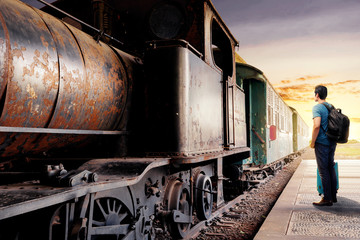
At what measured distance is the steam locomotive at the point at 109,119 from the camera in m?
2.04

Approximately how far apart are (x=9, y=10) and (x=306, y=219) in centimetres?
422

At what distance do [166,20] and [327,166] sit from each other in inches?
130

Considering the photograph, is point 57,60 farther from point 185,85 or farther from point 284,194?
point 284,194

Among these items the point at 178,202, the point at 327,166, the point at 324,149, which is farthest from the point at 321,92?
the point at 178,202

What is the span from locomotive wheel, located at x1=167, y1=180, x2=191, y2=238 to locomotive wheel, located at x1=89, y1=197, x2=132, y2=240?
830 millimetres

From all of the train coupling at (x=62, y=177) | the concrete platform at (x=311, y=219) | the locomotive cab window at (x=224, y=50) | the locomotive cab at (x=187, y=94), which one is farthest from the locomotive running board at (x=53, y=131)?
the locomotive cab window at (x=224, y=50)

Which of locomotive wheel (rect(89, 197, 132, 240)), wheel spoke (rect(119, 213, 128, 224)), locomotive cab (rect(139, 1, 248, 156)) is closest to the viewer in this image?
locomotive wheel (rect(89, 197, 132, 240))

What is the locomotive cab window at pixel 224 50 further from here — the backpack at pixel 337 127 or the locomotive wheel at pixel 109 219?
the locomotive wheel at pixel 109 219

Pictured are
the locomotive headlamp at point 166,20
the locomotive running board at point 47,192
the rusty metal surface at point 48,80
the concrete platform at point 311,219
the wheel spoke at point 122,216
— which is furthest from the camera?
the locomotive headlamp at point 166,20

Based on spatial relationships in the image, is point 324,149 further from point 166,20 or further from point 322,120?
point 166,20

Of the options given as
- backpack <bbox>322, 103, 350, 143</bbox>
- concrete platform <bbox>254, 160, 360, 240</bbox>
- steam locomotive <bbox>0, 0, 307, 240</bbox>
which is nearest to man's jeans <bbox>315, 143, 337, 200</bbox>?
backpack <bbox>322, 103, 350, 143</bbox>

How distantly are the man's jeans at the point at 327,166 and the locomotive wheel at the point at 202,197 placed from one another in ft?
6.00

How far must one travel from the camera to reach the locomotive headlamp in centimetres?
409

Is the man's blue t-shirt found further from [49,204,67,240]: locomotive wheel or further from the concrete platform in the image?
[49,204,67,240]: locomotive wheel
